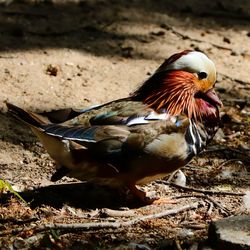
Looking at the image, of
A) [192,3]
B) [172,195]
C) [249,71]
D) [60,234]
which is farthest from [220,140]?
[192,3]

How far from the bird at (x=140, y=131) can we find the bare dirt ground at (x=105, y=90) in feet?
0.78

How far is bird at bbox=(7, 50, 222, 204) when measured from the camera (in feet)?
15.1

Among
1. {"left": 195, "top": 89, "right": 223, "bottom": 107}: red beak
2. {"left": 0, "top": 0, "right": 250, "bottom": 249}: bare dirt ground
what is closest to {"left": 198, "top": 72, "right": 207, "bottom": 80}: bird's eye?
{"left": 195, "top": 89, "right": 223, "bottom": 107}: red beak

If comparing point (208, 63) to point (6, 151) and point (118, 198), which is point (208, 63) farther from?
point (6, 151)

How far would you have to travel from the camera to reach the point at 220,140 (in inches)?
235

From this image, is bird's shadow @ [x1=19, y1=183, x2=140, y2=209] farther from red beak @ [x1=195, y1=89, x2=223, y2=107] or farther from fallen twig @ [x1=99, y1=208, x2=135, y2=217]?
red beak @ [x1=195, y1=89, x2=223, y2=107]

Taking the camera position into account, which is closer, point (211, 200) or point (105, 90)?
point (211, 200)

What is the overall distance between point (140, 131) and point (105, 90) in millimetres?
2004

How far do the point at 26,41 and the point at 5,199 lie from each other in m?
2.85

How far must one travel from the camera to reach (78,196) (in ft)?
16.0

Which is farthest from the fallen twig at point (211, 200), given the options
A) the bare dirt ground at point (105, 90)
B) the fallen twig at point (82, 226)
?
the fallen twig at point (82, 226)

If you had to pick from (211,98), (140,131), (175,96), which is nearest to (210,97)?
(211,98)

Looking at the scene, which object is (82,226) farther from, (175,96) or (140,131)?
(175,96)

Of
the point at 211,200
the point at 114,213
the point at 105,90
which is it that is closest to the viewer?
the point at 114,213
